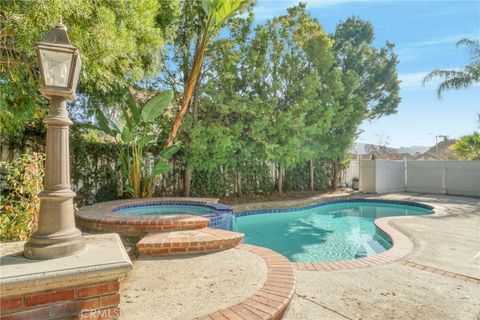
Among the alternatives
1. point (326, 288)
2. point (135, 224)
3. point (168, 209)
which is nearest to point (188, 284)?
point (326, 288)

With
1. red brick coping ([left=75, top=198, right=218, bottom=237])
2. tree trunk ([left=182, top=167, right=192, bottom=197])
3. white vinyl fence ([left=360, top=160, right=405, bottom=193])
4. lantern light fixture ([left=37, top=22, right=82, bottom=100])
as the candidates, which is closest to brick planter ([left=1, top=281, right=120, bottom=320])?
lantern light fixture ([left=37, top=22, right=82, bottom=100])

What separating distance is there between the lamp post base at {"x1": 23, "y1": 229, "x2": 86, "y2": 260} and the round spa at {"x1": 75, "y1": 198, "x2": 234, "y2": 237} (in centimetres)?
271

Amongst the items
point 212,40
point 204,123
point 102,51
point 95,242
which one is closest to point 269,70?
point 212,40

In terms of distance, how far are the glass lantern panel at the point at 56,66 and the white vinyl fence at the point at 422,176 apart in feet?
49.9

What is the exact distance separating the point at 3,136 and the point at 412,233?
1071 centimetres

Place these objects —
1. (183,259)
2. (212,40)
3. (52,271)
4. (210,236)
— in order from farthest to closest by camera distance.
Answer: (212,40)
(210,236)
(183,259)
(52,271)

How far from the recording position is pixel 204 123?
1069 centimetres

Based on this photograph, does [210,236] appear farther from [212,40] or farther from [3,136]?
[212,40]

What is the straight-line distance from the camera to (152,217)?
17.8 feet

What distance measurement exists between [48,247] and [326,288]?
2.98 metres

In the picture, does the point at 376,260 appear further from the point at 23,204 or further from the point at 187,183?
the point at 187,183

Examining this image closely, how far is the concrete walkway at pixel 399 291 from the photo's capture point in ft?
9.41

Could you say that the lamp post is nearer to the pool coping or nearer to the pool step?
the pool step

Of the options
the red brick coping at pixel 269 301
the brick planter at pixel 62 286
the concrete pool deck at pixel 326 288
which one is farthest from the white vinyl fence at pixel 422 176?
the brick planter at pixel 62 286
